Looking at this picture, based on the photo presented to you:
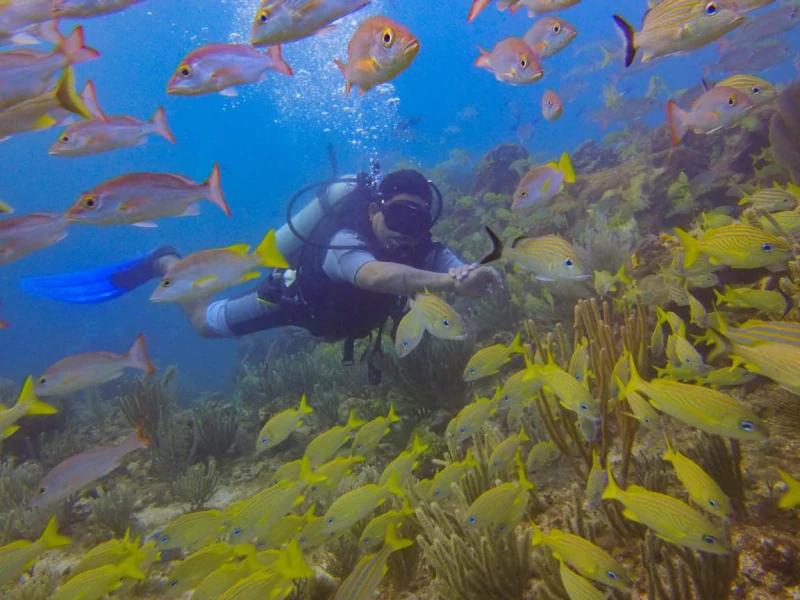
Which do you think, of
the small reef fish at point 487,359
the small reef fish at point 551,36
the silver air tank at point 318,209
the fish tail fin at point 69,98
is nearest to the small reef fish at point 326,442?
the small reef fish at point 487,359

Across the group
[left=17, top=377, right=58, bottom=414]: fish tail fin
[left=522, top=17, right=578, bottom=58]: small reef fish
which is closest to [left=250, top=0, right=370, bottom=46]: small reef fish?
[left=522, top=17, right=578, bottom=58]: small reef fish

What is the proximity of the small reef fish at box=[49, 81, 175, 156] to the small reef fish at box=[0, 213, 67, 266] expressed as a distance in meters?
0.54

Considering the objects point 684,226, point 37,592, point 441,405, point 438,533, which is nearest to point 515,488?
point 438,533

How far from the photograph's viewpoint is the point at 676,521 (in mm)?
1778

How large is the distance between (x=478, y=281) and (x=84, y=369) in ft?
11.6

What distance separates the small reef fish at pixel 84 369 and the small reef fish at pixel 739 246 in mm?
4441

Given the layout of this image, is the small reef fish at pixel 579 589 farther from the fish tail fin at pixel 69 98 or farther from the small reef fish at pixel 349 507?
the fish tail fin at pixel 69 98

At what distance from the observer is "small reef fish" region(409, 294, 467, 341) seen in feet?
→ 9.59

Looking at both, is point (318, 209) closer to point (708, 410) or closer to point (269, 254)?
point (269, 254)

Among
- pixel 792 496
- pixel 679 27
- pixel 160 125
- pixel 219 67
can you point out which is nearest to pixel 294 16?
pixel 219 67

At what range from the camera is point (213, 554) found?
266 centimetres

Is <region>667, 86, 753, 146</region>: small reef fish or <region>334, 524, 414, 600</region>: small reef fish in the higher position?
<region>667, 86, 753, 146</region>: small reef fish

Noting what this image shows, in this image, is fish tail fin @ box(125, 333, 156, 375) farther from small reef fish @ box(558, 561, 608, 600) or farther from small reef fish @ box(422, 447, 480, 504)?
small reef fish @ box(558, 561, 608, 600)

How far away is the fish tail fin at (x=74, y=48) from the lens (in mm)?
2415
